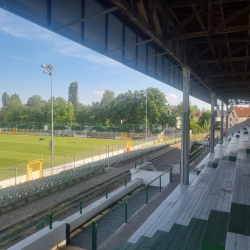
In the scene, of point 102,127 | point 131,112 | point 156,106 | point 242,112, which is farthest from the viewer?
point 242,112

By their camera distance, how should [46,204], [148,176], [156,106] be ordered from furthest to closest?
[156,106] < [148,176] < [46,204]

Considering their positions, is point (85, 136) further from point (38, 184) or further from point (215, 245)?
point (215, 245)

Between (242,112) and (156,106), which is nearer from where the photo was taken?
(156,106)

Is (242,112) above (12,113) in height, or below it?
above

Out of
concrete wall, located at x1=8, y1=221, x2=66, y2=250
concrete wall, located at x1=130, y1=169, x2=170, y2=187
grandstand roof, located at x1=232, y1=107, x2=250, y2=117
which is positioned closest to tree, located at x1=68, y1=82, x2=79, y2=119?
grandstand roof, located at x1=232, y1=107, x2=250, y2=117

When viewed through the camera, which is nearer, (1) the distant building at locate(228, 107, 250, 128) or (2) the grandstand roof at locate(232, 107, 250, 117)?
(2) the grandstand roof at locate(232, 107, 250, 117)

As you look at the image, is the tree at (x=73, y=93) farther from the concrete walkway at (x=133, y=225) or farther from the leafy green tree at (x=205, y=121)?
the concrete walkway at (x=133, y=225)

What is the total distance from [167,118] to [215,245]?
52797mm

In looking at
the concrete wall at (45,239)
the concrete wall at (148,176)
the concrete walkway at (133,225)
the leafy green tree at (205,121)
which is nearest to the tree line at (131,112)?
the leafy green tree at (205,121)

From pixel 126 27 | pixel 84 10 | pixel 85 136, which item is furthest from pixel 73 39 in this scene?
pixel 85 136

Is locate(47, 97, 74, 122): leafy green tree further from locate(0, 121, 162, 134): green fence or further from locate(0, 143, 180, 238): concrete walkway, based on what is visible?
locate(0, 143, 180, 238): concrete walkway

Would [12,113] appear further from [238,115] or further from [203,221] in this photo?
[203,221]

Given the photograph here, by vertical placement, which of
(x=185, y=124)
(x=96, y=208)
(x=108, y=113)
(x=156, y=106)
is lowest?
(x=96, y=208)

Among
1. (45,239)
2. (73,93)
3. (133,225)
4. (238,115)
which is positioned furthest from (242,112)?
(45,239)
